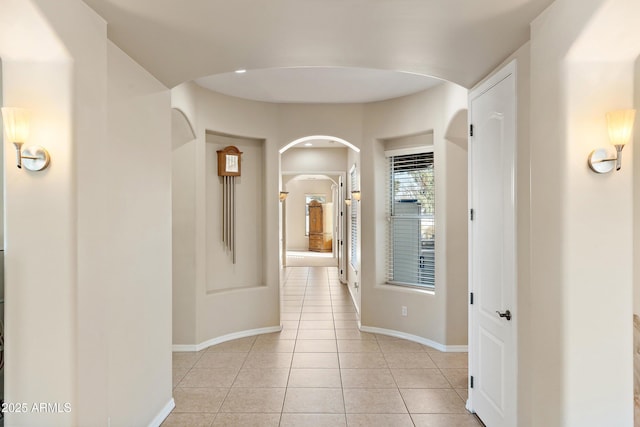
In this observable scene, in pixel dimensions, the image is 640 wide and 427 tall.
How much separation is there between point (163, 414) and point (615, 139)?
11.3ft

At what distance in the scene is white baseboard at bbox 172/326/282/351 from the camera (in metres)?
4.53

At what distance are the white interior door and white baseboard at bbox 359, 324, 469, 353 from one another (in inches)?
52.3

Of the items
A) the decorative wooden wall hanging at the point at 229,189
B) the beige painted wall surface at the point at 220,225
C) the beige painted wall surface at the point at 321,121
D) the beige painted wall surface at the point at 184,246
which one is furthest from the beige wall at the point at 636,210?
the decorative wooden wall hanging at the point at 229,189

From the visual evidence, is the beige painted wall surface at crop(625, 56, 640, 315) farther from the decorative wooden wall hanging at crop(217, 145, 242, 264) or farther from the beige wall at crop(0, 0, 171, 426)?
the decorative wooden wall hanging at crop(217, 145, 242, 264)

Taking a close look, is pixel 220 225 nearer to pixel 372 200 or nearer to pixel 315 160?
pixel 372 200

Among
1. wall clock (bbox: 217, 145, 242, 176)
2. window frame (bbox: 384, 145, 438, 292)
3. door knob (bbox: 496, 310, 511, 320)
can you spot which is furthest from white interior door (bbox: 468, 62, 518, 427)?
wall clock (bbox: 217, 145, 242, 176)

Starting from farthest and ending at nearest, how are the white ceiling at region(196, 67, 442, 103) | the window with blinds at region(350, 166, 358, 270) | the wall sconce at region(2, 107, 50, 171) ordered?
the window with blinds at region(350, 166, 358, 270) → the white ceiling at region(196, 67, 442, 103) → the wall sconce at region(2, 107, 50, 171)

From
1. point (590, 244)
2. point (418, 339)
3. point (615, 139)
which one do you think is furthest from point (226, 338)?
point (615, 139)

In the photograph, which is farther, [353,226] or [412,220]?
[353,226]

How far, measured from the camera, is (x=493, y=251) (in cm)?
274

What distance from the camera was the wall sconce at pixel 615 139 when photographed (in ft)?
5.71

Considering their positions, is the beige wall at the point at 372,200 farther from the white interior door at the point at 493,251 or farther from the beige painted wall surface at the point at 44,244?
the beige painted wall surface at the point at 44,244

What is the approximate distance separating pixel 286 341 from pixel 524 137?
3.70m

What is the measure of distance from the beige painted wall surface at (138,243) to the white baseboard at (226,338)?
4.62ft
